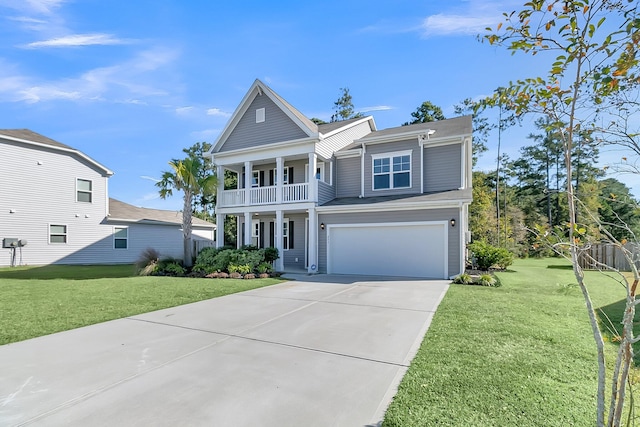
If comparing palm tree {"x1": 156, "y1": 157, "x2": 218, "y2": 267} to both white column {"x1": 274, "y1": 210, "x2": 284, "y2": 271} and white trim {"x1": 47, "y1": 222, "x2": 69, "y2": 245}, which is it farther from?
white trim {"x1": 47, "y1": 222, "x2": 69, "y2": 245}

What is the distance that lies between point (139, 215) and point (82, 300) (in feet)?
57.5

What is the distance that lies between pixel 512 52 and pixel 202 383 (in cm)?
444

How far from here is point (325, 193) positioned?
15273 mm

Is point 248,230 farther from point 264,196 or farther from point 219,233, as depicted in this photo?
point 264,196

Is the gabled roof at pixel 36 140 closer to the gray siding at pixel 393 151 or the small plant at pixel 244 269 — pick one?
the small plant at pixel 244 269

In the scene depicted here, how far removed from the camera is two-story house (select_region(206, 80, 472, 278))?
500 inches

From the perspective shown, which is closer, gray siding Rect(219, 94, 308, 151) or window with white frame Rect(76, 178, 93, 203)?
gray siding Rect(219, 94, 308, 151)

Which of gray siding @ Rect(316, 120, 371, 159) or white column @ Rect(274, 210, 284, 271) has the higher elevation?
gray siding @ Rect(316, 120, 371, 159)

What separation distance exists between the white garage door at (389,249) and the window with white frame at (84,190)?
1706 centimetres

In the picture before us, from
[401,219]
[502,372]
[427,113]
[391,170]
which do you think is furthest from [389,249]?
[427,113]

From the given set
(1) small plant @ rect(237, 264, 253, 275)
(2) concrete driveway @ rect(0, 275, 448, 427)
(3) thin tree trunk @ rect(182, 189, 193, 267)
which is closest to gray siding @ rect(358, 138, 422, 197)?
(1) small plant @ rect(237, 264, 253, 275)

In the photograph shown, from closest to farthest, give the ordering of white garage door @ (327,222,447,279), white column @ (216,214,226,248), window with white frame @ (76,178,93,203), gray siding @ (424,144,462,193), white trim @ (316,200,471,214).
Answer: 1. white trim @ (316,200,471,214)
2. white garage door @ (327,222,447,279)
3. gray siding @ (424,144,462,193)
4. white column @ (216,214,226,248)
5. window with white frame @ (76,178,93,203)

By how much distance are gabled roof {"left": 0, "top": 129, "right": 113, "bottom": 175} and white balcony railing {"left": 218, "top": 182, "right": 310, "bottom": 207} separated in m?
10.9

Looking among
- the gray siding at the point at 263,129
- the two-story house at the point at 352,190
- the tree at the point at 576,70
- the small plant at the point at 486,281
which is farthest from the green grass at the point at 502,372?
the gray siding at the point at 263,129
